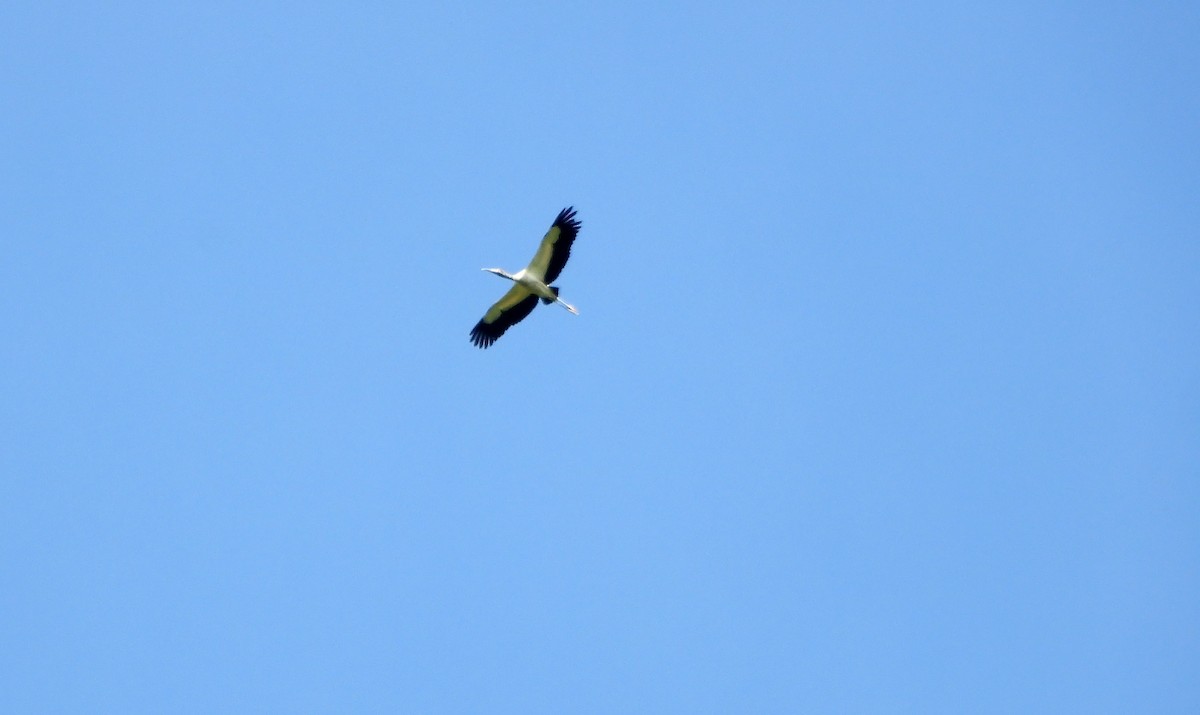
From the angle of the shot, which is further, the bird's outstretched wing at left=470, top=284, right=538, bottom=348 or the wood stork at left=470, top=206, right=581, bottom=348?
the bird's outstretched wing at left=470, top=284, right=538, bottom=348

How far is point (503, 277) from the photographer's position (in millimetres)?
31375

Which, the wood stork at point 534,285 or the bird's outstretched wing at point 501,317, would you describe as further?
the bird's outstretched wing at point 501,317

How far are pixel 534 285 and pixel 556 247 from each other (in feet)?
3.44

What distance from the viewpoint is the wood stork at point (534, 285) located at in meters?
30.1

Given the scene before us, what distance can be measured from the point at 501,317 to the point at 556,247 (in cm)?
257

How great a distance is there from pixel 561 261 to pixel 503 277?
63.4 inches

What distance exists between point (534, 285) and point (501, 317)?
158cm

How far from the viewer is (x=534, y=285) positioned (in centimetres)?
3075

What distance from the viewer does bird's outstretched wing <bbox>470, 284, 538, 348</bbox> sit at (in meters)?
31.7

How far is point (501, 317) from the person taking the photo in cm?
3195

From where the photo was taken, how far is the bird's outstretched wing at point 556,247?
30.0 meters

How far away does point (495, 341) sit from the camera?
105 feet

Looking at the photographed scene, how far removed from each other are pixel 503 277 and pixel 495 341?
63.7 inches
